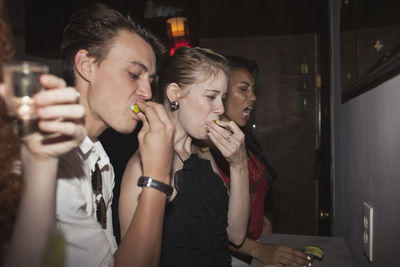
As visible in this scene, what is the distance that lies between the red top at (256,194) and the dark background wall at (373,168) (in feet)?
1.85

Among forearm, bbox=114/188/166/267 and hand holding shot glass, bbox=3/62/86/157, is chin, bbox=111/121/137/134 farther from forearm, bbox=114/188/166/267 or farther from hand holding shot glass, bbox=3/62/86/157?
hand holding shot glass, bbox=3/62/86/157

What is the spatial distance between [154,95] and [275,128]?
2719mm

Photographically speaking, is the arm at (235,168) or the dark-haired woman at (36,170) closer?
the dark-haired woman at (36,170)

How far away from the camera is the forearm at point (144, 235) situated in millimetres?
902

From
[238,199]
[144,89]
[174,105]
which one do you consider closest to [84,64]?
[144,89]

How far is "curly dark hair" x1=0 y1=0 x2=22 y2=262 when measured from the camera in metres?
0.59

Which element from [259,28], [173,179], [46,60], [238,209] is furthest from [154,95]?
[259,28]

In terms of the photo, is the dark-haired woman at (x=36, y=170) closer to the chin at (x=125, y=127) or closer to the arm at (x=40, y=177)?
the arm at (x=40, y=177)

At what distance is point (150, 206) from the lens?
0.93 meters

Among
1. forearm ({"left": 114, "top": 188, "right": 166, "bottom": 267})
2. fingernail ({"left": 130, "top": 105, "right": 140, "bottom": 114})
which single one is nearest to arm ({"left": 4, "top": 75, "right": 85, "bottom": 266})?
forearm ({"left": 114, "top": 188, "right": 166, "bottom": 267})

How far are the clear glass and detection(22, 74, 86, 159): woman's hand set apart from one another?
14 mm

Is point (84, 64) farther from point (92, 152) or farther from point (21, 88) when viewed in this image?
point (21, 88)

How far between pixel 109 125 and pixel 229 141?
62cm

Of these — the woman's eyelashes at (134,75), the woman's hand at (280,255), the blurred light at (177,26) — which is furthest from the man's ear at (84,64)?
the blurred light at (177,26)
